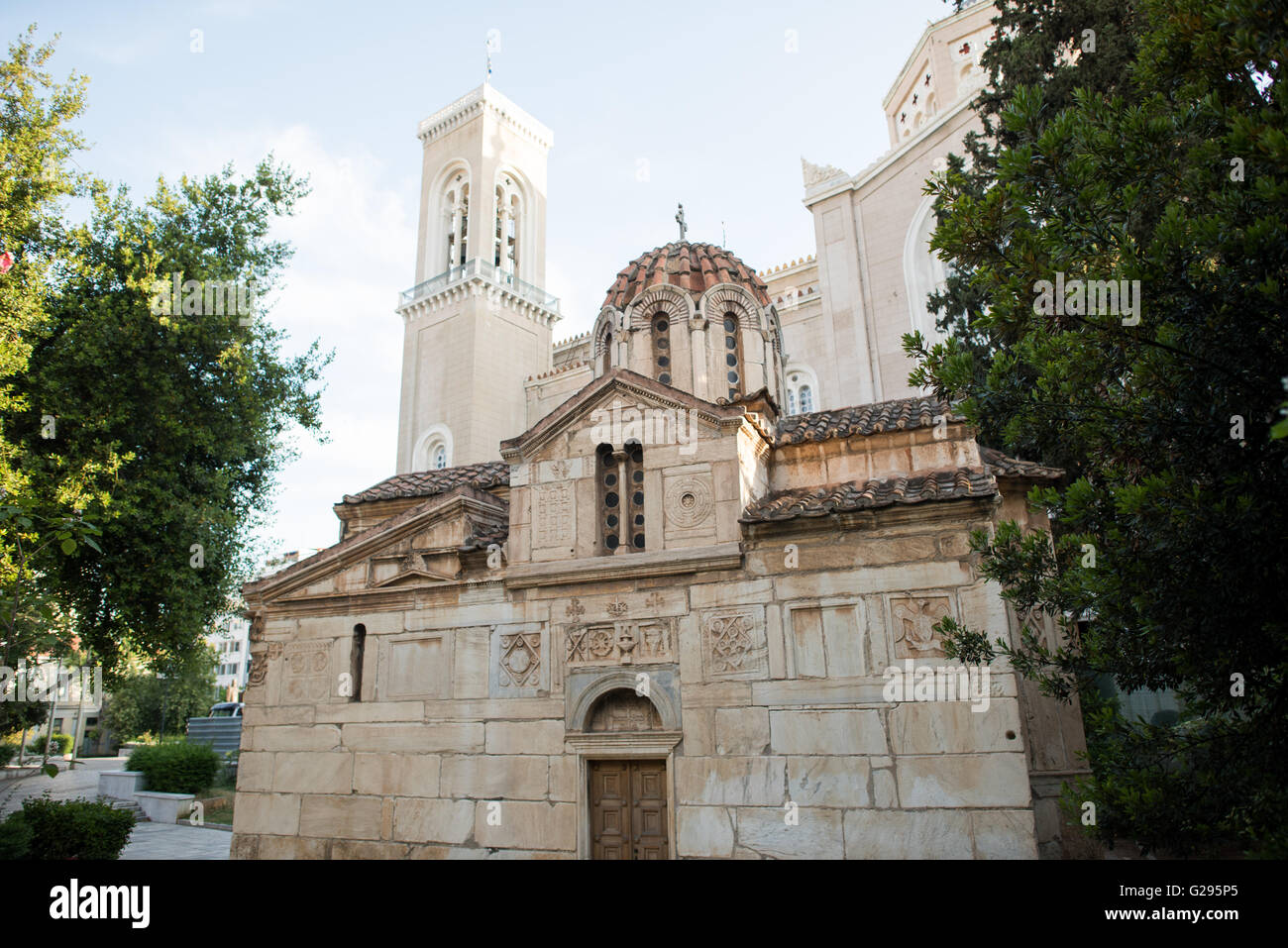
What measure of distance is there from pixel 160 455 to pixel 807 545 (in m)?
12.8

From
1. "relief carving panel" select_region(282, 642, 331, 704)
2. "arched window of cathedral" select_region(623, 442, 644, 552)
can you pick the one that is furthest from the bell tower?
"arched window of cathedral" select_region(623, 442, 644, 552)

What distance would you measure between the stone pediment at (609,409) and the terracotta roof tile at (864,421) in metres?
1.83

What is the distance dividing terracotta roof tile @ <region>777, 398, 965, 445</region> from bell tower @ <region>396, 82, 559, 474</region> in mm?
21028

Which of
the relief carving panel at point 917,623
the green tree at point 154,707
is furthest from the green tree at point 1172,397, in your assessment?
the green tree at point 154,707

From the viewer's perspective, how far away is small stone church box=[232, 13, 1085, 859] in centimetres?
830

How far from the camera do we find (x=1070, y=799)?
532 centimetres

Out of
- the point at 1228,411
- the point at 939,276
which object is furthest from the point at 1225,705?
the point at 939,276

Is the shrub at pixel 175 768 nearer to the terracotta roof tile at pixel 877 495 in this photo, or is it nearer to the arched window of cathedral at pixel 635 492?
the arched window of cathedral at pixel 635 492

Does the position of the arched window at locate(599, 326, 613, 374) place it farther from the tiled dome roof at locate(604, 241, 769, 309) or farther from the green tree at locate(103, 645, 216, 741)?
the green tree at locate(103, 645, 216, 741)

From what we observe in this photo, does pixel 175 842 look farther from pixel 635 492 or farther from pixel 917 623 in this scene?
pixel 917 623

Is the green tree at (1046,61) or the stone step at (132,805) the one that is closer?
the green tree at (1046,61)

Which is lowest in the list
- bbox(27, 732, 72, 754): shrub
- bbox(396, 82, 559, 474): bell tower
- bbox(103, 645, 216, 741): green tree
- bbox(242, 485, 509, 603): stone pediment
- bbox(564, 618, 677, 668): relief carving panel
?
bbox(27, 732, 72, 754): shrub

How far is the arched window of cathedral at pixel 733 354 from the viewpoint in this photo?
521 inches
